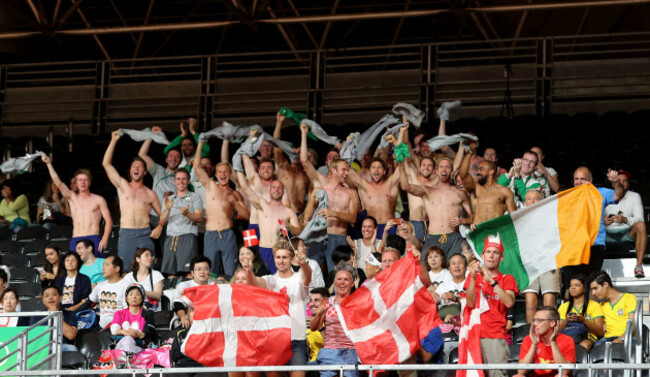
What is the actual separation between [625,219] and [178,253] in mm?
4953

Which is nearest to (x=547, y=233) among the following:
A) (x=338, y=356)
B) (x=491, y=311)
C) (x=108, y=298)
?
(x=491, y=311)

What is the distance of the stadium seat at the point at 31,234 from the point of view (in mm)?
14070

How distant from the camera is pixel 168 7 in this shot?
21.0 metres

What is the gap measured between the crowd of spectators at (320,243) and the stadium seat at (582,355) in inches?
4.8

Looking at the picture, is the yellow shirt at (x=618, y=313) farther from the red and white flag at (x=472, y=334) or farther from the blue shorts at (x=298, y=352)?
the blue shorts at (x=298, y=352)

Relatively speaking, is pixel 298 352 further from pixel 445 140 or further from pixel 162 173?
pixel 162 173

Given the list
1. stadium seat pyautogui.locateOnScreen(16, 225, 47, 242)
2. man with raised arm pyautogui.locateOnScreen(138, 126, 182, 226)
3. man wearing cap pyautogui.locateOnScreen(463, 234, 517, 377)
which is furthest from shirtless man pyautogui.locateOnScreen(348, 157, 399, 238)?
stadium seat pyautogui.locateOnScreen(16, 225, 47, 242)

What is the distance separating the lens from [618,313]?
912 centimetres

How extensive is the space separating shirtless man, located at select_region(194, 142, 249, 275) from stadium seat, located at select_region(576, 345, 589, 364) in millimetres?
4478

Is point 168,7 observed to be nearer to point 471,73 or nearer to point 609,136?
point 471,73

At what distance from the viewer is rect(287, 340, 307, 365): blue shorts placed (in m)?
9.03

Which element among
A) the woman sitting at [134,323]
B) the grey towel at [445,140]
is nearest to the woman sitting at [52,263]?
the woman sitting at [134,323]

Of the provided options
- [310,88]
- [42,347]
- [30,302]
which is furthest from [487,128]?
[42,347]

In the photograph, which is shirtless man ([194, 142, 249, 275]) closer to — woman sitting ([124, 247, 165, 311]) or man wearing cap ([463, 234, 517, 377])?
woman sitting ([124, 247, 165, 311])
